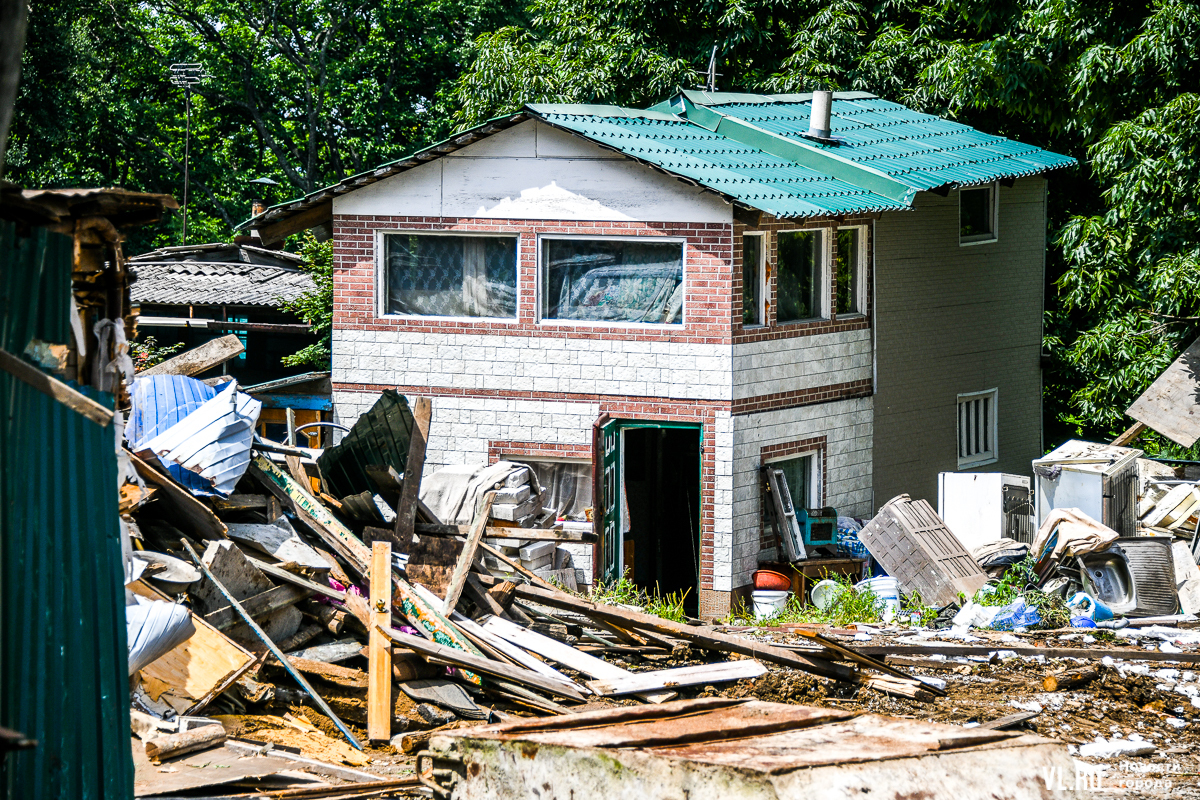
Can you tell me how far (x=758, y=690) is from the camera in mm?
10500

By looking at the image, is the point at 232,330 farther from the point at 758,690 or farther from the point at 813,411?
the point at 758,690

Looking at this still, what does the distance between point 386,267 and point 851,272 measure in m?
5.77

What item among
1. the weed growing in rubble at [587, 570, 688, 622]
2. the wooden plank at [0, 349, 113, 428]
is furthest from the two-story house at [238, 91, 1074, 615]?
the wooden plank at [0, 349, 113, 428]

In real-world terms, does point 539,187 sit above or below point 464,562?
above

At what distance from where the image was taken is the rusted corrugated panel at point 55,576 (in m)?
5.01

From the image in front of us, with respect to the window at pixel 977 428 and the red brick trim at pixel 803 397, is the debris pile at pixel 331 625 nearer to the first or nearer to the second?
the red brick trim at pixel 803 397

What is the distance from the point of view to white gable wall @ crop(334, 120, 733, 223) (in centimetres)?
1470

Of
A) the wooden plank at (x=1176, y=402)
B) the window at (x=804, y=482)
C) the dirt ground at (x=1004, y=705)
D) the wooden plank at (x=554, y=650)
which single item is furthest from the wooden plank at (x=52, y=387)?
the wooden plank at (x=1176, y=402)

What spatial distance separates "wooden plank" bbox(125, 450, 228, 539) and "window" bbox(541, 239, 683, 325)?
20.3ft

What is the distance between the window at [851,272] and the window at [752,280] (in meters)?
1.74

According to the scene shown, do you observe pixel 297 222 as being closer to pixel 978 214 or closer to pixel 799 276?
pixel 799 276

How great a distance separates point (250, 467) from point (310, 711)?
273cm

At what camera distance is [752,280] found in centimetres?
1516
